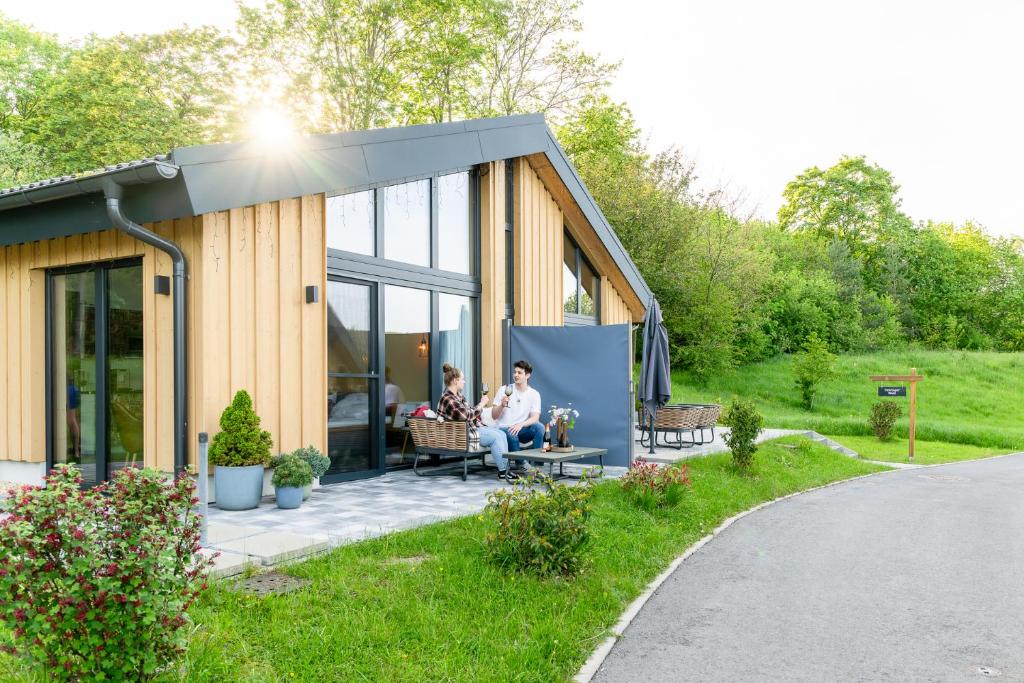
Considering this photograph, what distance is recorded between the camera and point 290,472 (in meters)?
7.00

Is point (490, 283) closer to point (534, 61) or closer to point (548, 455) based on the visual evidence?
point (548, 455)

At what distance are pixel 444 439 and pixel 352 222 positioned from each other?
288 centimetres

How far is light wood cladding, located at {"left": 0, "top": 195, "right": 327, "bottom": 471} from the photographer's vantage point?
6977mm

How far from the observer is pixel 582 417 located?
10680 mm

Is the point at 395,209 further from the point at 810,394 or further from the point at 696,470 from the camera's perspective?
the point at 810,394

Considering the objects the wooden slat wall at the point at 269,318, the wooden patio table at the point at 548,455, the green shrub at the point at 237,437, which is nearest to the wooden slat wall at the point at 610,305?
the wooden patio table at the point at 548,455

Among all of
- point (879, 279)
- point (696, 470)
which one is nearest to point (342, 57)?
point (696, 470)

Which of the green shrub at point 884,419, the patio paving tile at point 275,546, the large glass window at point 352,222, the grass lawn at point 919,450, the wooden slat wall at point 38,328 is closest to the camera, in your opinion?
the patio paving tile at point 275,546

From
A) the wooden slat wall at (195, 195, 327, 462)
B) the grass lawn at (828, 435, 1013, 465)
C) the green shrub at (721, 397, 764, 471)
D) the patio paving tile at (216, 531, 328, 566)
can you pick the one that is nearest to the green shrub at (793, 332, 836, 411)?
the grass lawn at (828, 435, 1013, 465)

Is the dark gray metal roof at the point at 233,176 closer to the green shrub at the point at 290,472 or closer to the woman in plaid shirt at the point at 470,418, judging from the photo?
the green shrub at the point at 290,472

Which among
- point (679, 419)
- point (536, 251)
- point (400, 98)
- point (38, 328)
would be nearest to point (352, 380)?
point (38, 328)

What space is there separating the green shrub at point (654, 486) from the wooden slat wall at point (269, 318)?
3.42 m

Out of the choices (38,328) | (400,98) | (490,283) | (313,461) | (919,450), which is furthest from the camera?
(400,98)

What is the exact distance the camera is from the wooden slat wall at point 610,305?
14.6m
